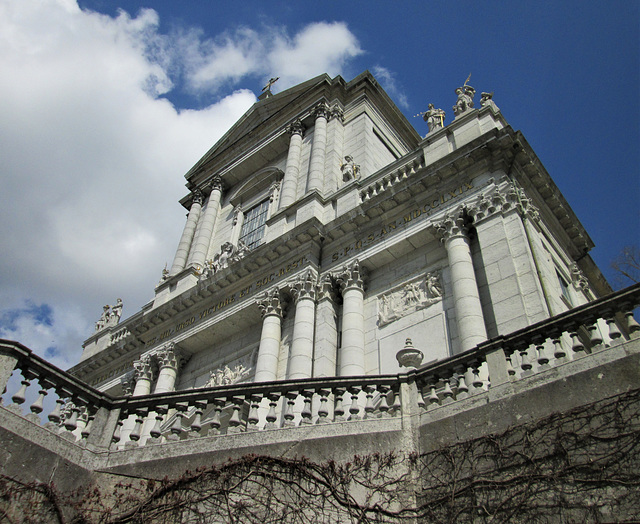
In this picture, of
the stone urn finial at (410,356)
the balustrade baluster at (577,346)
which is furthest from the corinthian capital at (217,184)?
the balustrade baluster at (577,346)

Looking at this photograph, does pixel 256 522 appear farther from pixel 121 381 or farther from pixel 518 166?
pixel 121 381

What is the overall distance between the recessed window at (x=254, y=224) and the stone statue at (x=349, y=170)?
4.67 meters

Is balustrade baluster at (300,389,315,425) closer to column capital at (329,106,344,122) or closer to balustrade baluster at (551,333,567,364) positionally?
balustrade baluster at (551,333,567,364)

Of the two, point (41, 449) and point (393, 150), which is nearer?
point (41, 449)

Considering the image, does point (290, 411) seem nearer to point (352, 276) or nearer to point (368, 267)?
point (352, 276)

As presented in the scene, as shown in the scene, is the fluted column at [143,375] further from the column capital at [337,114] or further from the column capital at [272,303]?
the column capital at [337,114]

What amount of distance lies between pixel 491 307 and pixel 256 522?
803cm

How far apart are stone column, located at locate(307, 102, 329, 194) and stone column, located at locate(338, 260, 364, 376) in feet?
17.6

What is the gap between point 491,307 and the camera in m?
14.1

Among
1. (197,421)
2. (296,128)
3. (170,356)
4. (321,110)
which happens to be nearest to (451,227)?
(197,421)

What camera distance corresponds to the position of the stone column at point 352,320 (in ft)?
50.4

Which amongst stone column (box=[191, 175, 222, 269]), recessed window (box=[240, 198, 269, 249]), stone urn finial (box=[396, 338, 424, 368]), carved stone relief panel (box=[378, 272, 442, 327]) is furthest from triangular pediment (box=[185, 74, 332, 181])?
stone urn finial (box=[396, 338, 424, 368])

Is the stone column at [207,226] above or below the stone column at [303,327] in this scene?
above

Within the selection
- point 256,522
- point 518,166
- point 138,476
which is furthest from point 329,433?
point 518,166
